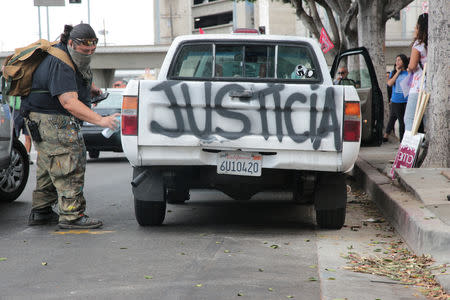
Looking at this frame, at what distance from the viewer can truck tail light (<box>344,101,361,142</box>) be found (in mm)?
6352

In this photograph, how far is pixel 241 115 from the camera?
6391 millimetres

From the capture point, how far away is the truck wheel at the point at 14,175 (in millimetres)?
8859

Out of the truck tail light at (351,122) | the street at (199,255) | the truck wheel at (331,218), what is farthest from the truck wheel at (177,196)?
the truck tail light at (351,122)

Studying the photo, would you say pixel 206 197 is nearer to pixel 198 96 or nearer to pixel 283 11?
pixel 198 96

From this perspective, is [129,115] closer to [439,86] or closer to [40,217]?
[40,217]

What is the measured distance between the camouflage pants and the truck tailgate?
898 millimetres

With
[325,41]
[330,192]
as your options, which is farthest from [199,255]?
[325,41]

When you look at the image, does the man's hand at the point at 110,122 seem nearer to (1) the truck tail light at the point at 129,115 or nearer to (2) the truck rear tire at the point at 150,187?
(1) the truck tail light at the point at 129,115

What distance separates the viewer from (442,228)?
5.70 meters

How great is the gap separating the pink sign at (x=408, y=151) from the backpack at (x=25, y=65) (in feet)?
14.2

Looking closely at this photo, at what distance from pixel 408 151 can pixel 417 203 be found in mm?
2559

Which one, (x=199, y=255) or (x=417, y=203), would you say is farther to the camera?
(x=417, y=203)

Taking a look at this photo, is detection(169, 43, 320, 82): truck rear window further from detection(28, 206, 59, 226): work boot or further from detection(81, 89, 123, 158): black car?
detection(81, 89, 123, 158): black car

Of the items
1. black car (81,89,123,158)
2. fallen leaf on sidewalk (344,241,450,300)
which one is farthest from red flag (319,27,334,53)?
fallen leaf on sidewalk (344,241,450,300)
